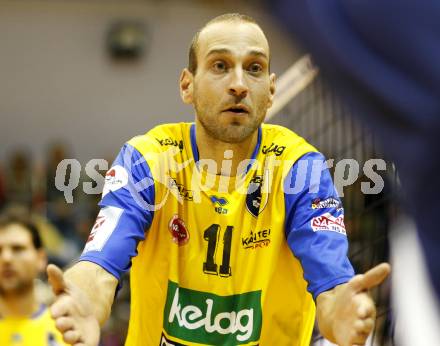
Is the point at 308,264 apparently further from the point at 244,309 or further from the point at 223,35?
the point at 223,35

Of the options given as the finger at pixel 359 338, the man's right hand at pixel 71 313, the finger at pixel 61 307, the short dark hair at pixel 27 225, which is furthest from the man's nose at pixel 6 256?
the finger at pixel 359 338

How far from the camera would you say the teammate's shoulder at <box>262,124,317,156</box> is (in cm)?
390

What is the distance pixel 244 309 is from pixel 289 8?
260 centimetres

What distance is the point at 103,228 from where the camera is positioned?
3.56m

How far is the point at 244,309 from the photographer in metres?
3.75

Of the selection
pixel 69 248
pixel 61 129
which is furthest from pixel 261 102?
pixel 61 129

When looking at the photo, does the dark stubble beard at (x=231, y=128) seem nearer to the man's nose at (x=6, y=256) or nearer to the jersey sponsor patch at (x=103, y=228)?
the jersey sponsor patch at (x=103, y=228)

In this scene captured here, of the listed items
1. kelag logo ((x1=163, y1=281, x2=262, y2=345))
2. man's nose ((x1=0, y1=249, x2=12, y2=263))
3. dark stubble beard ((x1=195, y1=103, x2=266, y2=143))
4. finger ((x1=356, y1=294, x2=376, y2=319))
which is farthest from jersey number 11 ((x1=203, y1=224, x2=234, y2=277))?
man's nose ((x1=0, y1=249, x2=12, y2=263))

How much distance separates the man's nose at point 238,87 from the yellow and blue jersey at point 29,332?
10.5 feet

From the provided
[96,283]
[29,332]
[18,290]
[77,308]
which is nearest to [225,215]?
[96,283]

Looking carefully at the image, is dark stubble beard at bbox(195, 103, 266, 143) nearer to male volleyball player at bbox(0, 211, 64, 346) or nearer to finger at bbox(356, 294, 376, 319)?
finger at bbox(356, 294, 376, 319)

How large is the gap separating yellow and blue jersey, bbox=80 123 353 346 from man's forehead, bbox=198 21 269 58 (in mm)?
460

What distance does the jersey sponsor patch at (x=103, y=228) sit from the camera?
350cm

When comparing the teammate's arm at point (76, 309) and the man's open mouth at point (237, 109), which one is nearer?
the teammate's arm at point (76, 309)
